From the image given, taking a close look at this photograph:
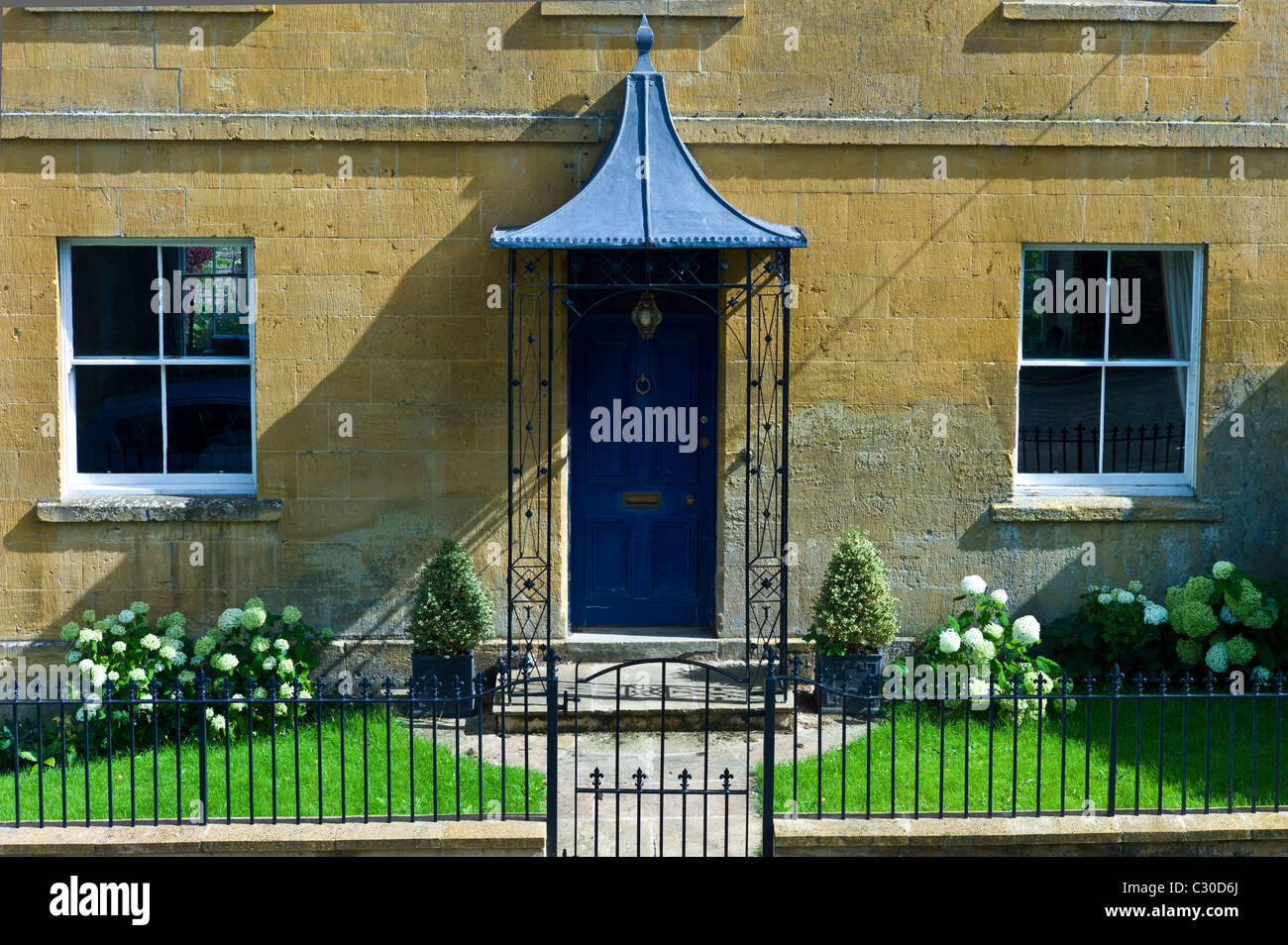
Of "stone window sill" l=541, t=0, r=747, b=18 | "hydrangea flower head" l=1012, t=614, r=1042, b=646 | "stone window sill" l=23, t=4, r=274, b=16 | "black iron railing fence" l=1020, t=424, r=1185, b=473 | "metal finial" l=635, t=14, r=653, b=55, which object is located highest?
"stone window sill" l=541, t=0, r=747, b=18

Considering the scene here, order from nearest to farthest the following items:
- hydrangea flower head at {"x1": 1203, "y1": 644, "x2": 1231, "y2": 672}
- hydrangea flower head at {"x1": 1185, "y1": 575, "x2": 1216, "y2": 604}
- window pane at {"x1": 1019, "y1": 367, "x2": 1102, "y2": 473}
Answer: hydrangea flower head at {"x1": 1203, "y1": 644, "x2": 1231, "y2": 672} → hydrangea flower head at {"x1": 1185, "y1": 575, "x2": 1216, "y2": 604} → window pane at {"x1": 1019, "y1": 367, "x2": 1102, "y2": 473}

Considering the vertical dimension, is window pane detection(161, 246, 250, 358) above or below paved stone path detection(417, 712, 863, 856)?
above

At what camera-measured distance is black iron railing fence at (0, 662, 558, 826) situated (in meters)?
6.98

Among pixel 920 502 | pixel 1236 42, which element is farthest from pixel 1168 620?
pixel 1236 42

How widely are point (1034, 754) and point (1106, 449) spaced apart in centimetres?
289

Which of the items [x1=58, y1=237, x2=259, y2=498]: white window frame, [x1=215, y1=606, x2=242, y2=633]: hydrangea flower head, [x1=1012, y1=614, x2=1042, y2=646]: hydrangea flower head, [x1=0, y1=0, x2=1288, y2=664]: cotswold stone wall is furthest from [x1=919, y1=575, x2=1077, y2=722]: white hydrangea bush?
[x1=58, y1=237, x2=259, y2=498]: white window frame

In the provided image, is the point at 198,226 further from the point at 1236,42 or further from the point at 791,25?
the point at 1236,42

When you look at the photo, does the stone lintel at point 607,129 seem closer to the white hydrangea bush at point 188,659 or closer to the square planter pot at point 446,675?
the white hydrangea bush at point 188,659

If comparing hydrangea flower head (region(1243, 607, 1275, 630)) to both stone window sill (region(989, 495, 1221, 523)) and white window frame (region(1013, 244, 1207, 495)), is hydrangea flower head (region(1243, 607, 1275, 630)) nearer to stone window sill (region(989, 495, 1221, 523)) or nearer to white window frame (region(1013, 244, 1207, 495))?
stone window sill (region(989, 495, 1221, 523))

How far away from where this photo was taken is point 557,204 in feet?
31.4

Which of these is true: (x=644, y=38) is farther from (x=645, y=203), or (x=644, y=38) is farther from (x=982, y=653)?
(x=982, y=653)

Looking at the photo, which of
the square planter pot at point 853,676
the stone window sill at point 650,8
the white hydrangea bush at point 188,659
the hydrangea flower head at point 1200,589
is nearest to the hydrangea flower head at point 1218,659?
the hydrangea flower head at point 1200,589

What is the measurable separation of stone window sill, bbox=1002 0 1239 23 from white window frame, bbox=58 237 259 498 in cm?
579

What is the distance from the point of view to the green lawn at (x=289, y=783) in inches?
290
